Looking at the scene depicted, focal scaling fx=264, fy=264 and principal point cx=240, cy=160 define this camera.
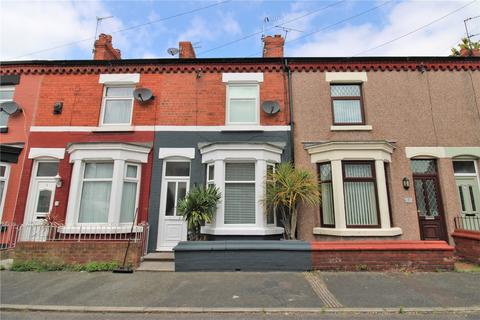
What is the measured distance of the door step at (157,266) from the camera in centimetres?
688

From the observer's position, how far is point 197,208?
25.5 feet

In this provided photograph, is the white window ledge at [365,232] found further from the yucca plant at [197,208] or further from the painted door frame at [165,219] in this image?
the painted door frame at [165,219]

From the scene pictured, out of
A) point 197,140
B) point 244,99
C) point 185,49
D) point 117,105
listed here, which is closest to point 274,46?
point 244,99

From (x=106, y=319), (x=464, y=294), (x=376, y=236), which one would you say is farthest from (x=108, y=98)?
(x=464, y=294)

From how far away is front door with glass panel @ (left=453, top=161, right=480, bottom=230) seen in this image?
8578mm

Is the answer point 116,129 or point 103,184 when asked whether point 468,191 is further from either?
point 116,129

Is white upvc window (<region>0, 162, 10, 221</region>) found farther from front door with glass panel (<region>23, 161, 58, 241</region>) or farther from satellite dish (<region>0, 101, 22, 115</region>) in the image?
satellite dish (<region>0, 101, 22, 115</region>)

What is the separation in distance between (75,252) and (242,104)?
698 centimetres

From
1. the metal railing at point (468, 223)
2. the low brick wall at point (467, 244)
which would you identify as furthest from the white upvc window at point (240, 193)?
the metal railing at point (468, 223)

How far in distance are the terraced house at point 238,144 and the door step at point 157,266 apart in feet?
2.07

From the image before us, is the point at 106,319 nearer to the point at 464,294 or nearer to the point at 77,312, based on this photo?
the point at 77,312

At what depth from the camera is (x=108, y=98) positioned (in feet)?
32.6

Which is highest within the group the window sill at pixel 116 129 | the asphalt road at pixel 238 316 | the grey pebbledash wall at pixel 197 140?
the window sill at pixel 116 129

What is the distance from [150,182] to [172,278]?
3710 millimetres
